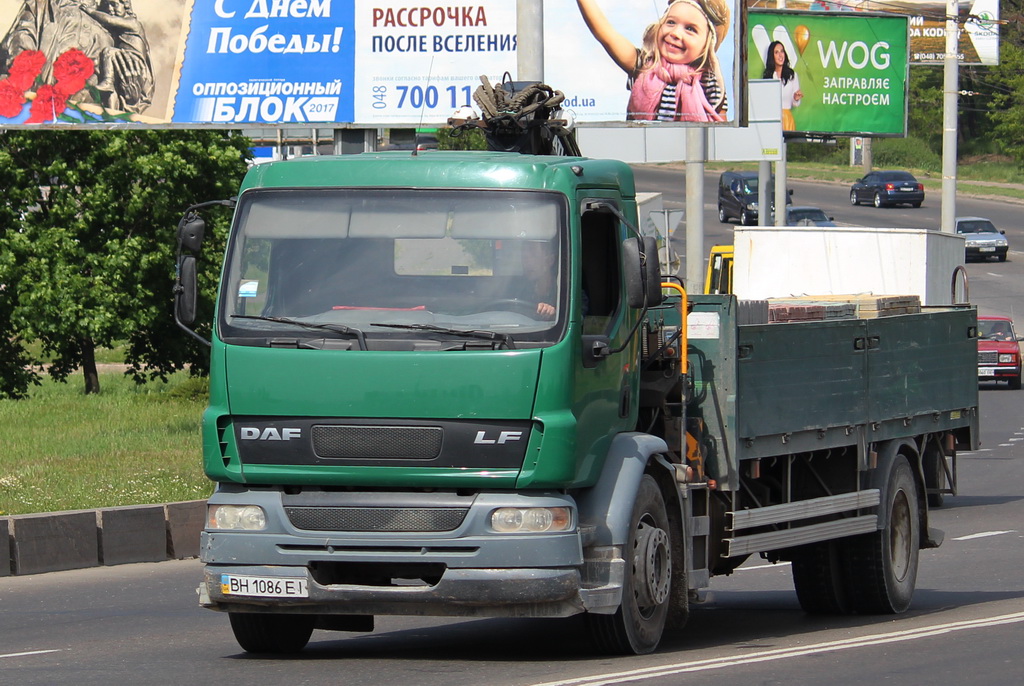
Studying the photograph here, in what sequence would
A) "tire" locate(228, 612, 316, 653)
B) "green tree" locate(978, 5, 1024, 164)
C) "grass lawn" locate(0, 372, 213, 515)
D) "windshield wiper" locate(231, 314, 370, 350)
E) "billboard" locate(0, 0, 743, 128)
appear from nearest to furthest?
"windshield wiper" locate(231, 314, 370, 350) < "tire" locate(228, 612, 316, 653) < "grass lawn" locate(0, 372, 213, 515) < "billboard" locate(0, 0, 743, 128) < "green tree" locate(978, 5, 1024, 164)

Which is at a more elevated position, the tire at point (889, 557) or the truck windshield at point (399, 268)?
the truck windshield at point (399, 268)

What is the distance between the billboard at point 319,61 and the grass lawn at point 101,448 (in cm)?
427

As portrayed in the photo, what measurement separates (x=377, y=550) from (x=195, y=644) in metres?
1.99

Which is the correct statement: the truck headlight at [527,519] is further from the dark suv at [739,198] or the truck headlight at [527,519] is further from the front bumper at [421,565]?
the dark suv at [739,198]

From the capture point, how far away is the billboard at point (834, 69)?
49188mm

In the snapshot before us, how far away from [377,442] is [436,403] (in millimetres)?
344

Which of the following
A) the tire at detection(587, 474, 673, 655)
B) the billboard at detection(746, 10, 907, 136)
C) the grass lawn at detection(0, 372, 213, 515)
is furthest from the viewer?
the billboard at detection(746, 10, 907, 136)

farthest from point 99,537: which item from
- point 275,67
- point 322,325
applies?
point 275,67

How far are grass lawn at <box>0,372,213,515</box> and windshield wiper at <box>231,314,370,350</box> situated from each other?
6558 mm

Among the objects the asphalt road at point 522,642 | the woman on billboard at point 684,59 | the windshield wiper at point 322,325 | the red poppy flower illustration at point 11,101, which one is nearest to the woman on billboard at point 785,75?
the woman on billboard at point 684,59

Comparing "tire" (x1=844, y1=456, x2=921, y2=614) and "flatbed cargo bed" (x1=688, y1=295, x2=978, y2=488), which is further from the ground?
"flatbed cargo bed" (x1=688, y1=295, x2=978, y2=488)

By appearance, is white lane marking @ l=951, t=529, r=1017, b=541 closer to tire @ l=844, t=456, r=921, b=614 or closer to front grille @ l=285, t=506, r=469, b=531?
tire @ l=844, t=456, r=921, b=614

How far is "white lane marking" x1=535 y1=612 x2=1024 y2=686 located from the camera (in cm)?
804

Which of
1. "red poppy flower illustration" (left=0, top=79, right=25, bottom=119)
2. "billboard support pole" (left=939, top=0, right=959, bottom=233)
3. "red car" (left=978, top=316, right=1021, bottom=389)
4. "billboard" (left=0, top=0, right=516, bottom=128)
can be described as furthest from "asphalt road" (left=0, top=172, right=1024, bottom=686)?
"billboard support pole" (left=939, top=0, right=959, bottom=233)
